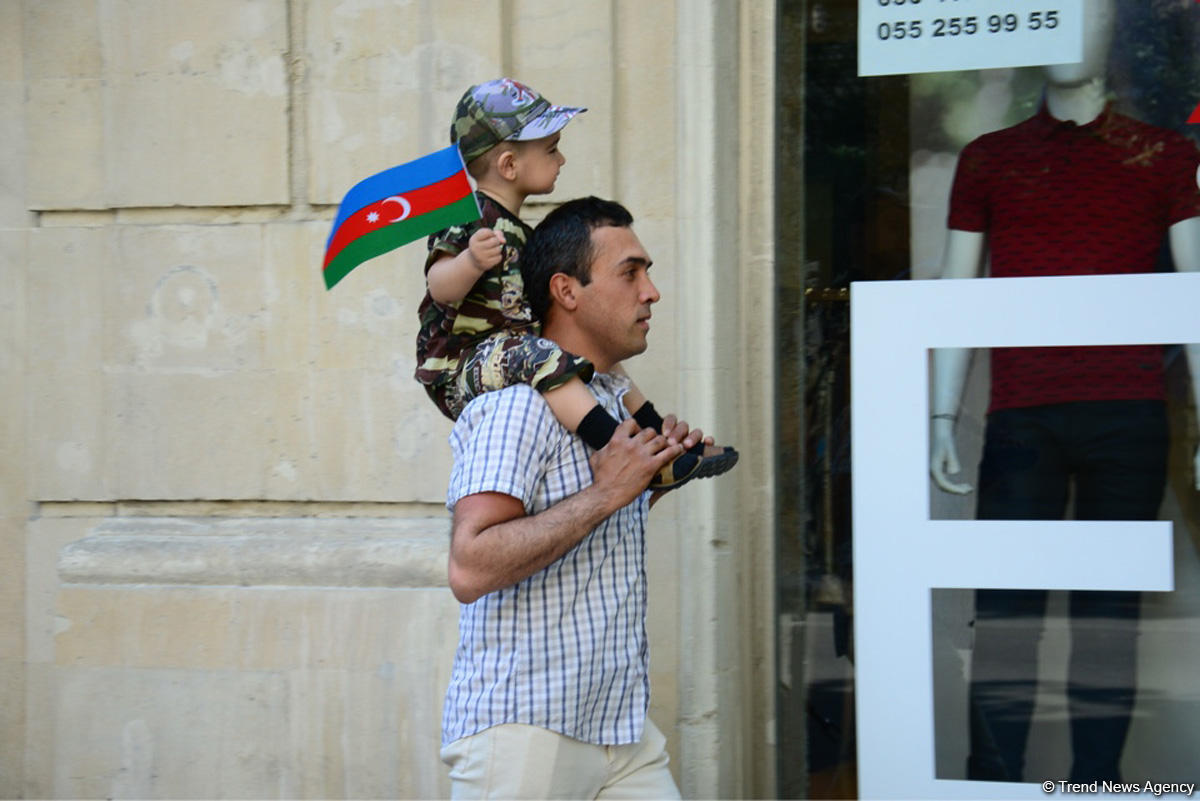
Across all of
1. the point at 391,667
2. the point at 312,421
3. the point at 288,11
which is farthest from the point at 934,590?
the point at 288,11

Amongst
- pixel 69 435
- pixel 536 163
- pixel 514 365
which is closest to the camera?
pixel 514 365

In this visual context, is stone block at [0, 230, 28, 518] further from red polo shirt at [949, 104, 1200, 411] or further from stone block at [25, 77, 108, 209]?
red polo shirt at [949, 104, 1200, 411]

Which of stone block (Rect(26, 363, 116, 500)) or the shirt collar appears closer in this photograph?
the shirt collar

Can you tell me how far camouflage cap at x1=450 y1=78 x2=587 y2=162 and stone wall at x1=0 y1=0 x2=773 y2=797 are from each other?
1310mm

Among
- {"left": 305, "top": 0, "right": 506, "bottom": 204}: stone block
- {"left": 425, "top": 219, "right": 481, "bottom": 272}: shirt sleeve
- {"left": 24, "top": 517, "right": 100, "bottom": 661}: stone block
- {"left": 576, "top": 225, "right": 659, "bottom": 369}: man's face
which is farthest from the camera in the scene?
{"left": 24, "top": 517, "right": 100, "bottom": 661}: stone block

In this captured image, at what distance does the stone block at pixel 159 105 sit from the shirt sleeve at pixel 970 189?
206cm

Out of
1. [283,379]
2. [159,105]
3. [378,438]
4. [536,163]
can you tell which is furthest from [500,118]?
[159,105]

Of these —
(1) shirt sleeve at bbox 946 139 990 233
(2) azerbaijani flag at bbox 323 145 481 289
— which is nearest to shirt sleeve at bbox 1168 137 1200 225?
(1) shirt sleeve at bbox 946 139 990 233

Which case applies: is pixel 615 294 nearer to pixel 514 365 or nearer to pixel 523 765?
pixel 514 365

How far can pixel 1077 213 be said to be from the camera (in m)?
4.21

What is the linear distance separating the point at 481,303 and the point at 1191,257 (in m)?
2.28

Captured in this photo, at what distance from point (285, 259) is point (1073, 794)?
285 cm

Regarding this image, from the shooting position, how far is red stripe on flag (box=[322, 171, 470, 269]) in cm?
282

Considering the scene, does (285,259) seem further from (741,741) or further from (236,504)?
(741,741)
